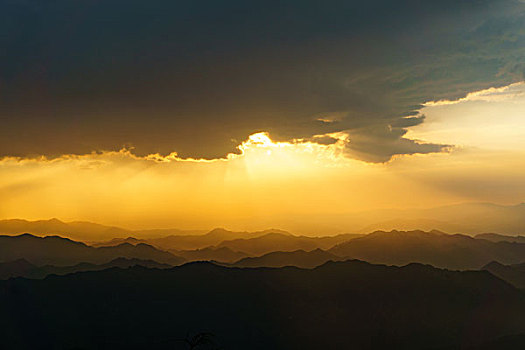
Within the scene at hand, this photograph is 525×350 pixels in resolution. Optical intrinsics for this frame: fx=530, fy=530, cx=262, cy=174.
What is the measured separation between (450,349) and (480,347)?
12281 millimetres

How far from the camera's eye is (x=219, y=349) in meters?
196

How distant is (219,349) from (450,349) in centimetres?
8695

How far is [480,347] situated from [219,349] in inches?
3730

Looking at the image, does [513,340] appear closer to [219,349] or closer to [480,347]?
[480,347]

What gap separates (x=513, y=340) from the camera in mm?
192250

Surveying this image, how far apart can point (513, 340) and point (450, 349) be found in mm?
22310

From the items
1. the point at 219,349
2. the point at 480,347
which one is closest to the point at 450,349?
the point at 480,347

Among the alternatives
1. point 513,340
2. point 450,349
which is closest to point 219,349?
point 450,349

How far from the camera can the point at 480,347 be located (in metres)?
191

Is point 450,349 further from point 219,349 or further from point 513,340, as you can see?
point 219,349

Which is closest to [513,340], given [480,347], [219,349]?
[480,347]

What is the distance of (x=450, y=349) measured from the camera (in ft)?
656
